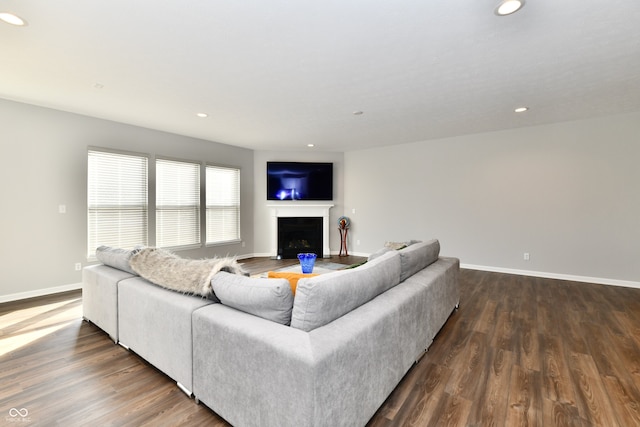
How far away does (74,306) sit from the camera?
3529 millimetres

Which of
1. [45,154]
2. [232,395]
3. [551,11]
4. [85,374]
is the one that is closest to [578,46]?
[551,11]

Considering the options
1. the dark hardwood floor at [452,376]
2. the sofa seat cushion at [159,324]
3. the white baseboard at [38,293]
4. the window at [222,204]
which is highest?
the window at [222,204]

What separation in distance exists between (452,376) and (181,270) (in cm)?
214

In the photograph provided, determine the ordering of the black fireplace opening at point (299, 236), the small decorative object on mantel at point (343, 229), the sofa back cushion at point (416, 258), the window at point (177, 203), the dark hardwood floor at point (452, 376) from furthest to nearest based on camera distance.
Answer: the small decorative object on mantel at point (343, 229), the black fireplace opening at point (299, 236), the window at point (177, 203), the sofa back cushion at point (416, 258), the dark hardwood floor at point (452, 376)

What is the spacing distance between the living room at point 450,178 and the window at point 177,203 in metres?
0.26

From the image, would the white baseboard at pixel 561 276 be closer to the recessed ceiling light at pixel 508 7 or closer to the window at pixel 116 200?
the recessed ceiling light at pixel 508 7

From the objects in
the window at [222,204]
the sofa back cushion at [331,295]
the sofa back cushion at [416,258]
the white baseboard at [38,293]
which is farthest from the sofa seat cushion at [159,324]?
the window at [222,204]

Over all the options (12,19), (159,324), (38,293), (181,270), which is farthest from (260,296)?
(38,293)

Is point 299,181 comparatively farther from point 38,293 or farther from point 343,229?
point 38,293

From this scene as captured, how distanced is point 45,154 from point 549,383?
614cm

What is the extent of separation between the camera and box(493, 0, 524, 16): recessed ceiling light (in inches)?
75.4

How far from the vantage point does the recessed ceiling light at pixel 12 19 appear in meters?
2.02

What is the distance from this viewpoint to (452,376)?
6.91 ft

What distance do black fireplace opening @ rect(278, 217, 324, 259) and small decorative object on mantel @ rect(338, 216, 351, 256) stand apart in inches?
20.0
